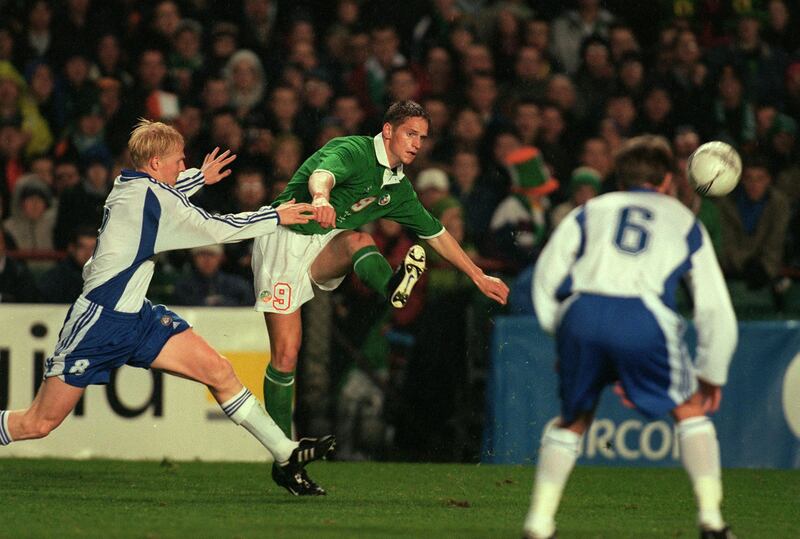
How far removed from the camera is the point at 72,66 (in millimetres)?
13258

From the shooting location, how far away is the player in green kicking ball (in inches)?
326

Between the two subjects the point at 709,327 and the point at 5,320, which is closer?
the point at 709,327

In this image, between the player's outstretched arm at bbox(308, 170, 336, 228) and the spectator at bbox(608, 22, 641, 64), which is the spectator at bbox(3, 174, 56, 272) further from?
the spectator at bbox(608, 22, 641, 64)

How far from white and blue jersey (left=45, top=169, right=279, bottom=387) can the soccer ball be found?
2.08 m

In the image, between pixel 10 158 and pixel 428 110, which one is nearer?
pixel 10 158

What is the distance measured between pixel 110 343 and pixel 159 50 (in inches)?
257

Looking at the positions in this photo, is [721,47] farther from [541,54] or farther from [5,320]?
[5,320]

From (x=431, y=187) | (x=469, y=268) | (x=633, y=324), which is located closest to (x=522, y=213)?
(x=431, y=187)

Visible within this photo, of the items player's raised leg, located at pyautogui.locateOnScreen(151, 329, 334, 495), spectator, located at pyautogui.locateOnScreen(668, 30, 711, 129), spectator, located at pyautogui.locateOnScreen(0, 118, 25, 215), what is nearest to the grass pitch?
player's raised leg, located at pyautogui.locateOnScreen(151, 329, 334, 495)

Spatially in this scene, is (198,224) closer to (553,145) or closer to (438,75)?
(553,145)

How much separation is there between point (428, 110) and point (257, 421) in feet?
18.2

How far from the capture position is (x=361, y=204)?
8555 millimetres

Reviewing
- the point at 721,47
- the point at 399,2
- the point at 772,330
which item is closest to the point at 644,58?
the point at 721,47

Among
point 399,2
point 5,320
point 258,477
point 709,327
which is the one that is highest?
point 399,2
